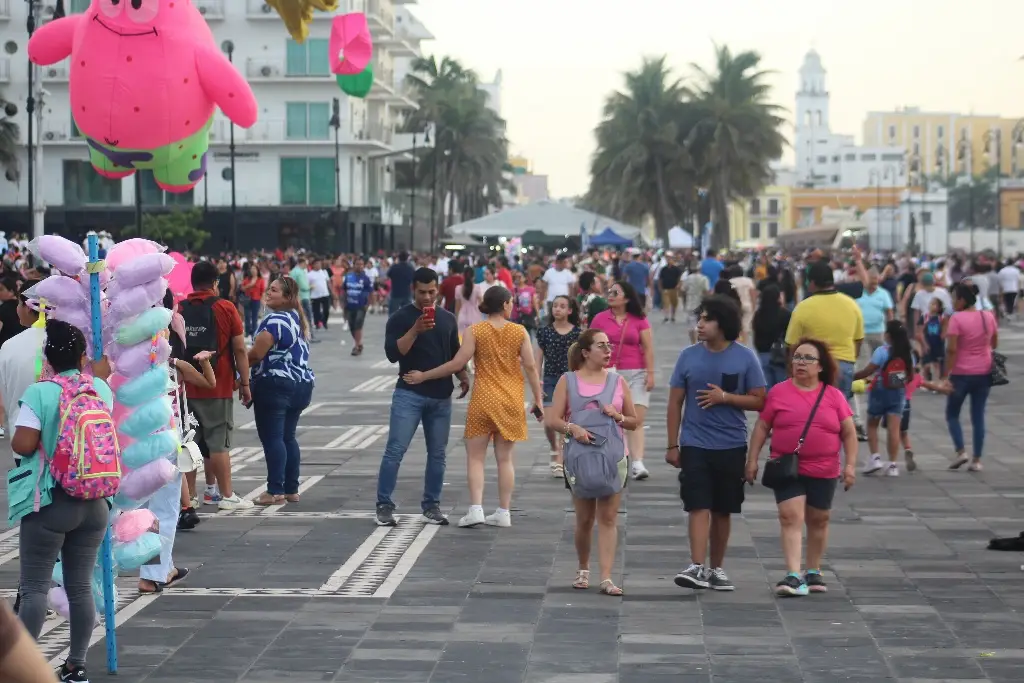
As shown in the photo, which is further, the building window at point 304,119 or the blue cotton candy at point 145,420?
the building window at point 304,119

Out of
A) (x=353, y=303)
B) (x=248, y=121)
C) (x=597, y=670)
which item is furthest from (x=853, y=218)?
(x=597, y=670)

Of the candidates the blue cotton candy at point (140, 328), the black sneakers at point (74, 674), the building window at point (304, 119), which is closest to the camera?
the black sneakers at point (74, 674)

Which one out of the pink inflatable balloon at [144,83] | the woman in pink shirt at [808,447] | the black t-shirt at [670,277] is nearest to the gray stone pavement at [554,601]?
the woman in pink shirt at [808,447]

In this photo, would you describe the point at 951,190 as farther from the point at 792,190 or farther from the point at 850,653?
the point at 850,653

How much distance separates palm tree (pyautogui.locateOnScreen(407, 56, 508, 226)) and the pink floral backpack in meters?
77.1

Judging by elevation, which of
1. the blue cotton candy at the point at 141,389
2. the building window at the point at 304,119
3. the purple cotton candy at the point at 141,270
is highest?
the building window at the point at 304,119

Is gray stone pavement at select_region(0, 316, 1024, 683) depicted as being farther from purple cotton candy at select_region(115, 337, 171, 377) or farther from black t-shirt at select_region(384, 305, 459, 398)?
purple cotton candy at select_region(115, 337, 171, 377)

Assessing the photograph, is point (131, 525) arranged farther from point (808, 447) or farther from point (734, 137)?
point (734, 137)

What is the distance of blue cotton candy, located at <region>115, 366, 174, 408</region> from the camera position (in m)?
8.62

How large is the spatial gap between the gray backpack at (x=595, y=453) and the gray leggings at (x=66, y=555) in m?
2.97

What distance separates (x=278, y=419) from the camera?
12.5 metres

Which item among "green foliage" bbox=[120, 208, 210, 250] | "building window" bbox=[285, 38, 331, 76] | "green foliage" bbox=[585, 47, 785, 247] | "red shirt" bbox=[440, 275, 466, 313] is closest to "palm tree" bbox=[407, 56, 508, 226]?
"green foliage" bbox=[585, 47, 785, 247]

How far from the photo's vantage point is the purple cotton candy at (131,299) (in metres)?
8.58

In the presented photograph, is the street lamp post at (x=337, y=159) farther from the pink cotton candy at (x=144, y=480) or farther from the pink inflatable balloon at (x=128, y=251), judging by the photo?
the pink cotton candy at (x=144, y=480)
